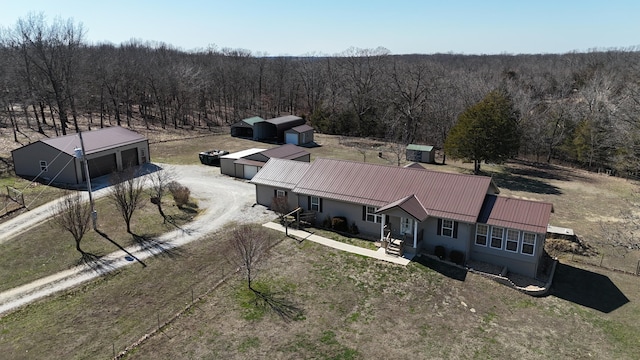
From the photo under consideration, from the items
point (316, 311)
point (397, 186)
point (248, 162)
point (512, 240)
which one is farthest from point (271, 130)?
point (316, 311)

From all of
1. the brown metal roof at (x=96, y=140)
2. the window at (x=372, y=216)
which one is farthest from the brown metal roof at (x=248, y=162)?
the window at (x=372, y=216)

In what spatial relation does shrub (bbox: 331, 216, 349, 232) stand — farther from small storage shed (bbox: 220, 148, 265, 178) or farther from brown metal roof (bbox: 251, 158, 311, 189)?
small storage shed (bbox: 220, 148, 265, 178)

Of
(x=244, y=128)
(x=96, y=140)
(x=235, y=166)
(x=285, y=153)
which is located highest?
(x=96, y=140)

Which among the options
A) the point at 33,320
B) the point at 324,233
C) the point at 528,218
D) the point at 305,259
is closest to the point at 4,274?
the point at 33,320

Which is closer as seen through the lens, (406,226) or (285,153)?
(406,226)

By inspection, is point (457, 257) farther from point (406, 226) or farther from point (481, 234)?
point (406, 226)
